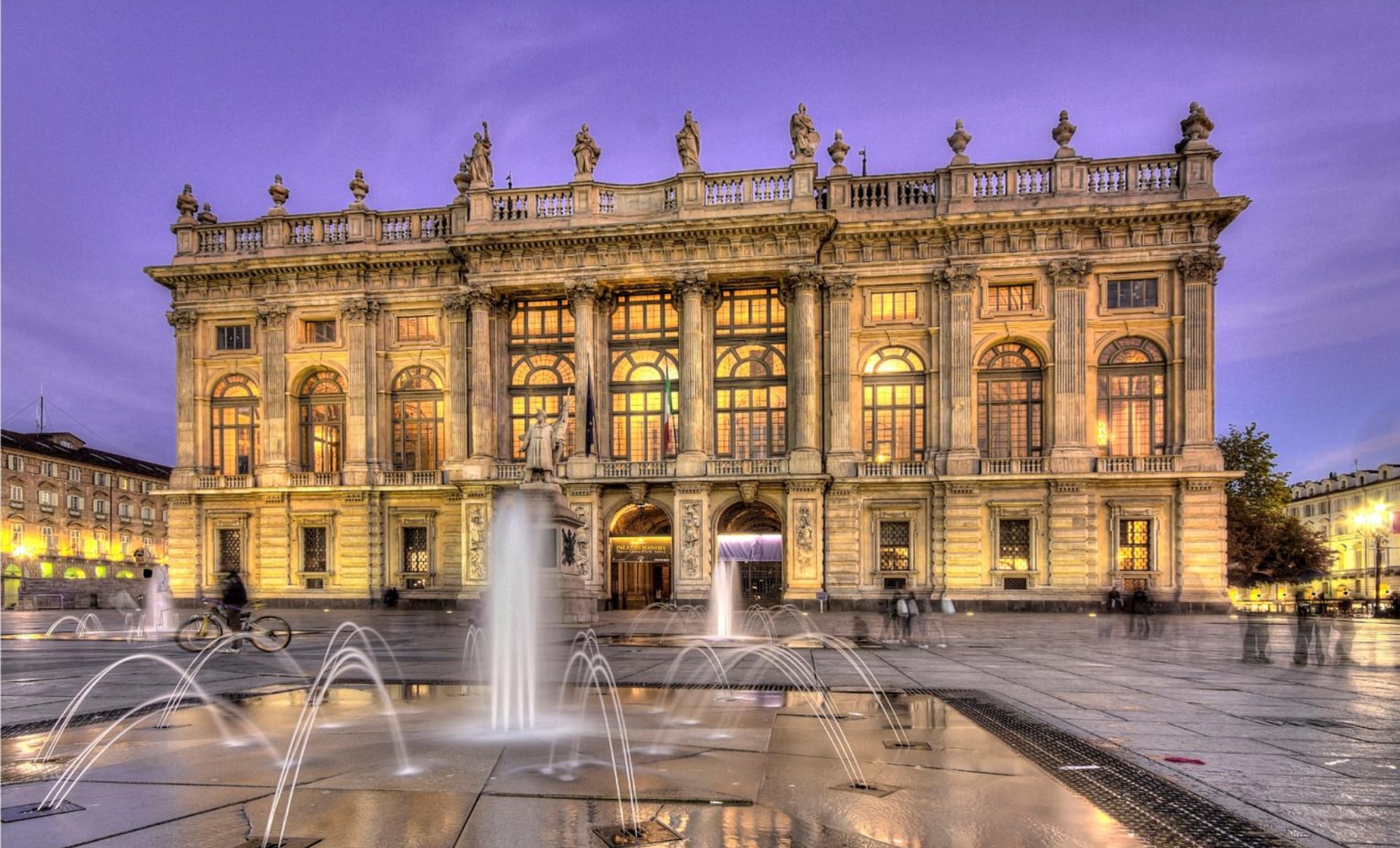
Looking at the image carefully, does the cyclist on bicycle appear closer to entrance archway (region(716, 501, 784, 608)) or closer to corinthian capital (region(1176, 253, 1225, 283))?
entrance archway (region(716, 501, 784, 608))

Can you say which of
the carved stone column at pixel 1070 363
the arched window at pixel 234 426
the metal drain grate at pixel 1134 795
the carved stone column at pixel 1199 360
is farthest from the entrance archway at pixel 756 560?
the metal drain grate at pixel 1134 795

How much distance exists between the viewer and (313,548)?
41.1 metres

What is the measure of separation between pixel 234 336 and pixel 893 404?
3189 centimetres

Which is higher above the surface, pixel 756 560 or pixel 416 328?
pixel 416 328

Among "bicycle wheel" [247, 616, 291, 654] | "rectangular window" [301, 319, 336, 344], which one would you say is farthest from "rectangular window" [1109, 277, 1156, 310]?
"rectangular window" [301, 319, 336, 344]

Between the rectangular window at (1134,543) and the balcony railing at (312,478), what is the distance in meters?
34.8

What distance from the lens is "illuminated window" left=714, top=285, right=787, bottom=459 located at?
38.4 meters

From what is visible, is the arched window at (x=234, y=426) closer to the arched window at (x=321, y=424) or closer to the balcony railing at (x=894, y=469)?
the arched window at (x=321, y=424)

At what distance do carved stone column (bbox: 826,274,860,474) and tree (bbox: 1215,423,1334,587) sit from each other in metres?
24.2

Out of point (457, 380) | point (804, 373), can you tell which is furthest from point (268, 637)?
point (804, 373)

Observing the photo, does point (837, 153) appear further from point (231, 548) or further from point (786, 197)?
point (231, 548)

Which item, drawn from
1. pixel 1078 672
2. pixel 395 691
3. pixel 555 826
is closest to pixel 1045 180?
pixel 1078 672

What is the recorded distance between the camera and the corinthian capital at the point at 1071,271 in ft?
118

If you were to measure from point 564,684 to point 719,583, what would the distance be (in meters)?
15.6
